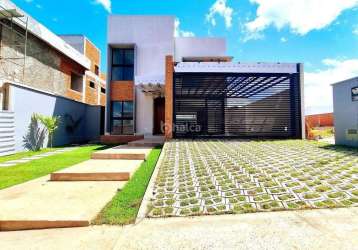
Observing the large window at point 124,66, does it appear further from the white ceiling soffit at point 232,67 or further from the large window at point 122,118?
the white ceiling soffit at point 232,67

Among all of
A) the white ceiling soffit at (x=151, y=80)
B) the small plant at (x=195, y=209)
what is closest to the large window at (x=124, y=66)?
the white ceiling soffit at (x=151, y=80)

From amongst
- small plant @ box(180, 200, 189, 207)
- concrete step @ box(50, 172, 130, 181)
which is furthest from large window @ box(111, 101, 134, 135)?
small plant @ box(180, 200, 189, 207)

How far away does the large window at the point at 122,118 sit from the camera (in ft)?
44.0

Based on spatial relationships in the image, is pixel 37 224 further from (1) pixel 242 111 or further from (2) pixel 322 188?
(1) pixel 242 111

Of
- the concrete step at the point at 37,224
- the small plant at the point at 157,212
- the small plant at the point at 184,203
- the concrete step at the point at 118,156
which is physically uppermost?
the concrete step at the point at 118,156

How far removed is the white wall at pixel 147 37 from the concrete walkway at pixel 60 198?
1039 cm

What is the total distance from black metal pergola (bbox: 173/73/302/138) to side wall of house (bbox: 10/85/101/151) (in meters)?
6.96

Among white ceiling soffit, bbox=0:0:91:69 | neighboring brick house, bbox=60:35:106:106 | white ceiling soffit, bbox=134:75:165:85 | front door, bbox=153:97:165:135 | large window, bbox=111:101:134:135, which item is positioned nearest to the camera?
white ceiling soffit, bbox=0:0:91:69

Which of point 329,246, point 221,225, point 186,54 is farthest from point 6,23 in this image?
point 329,246

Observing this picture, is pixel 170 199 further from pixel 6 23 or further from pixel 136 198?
pixel 6 23

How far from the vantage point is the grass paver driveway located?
8.55 ft

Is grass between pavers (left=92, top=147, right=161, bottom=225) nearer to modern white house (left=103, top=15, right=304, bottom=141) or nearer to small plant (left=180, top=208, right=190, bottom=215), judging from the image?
small plant (left=180, top=208, right=190, bottom=215)

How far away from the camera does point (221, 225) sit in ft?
7.17

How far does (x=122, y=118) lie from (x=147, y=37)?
6017 mm
